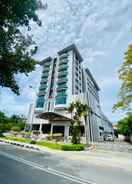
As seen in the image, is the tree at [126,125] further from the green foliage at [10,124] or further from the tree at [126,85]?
the green foliage at [10,124]

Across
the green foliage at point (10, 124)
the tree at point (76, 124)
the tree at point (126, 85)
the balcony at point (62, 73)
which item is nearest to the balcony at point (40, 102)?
the balcony at point (62, 73)

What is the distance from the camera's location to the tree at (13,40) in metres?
8.09

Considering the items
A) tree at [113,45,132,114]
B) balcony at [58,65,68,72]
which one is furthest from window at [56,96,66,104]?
tree at [113,45,132,114]

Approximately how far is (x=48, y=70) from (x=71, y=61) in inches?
434

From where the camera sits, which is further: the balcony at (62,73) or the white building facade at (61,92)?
the balcony at (62,73)

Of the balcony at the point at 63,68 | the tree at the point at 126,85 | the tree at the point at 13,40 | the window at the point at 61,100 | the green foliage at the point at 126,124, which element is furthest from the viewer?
the balcony at the point at 63,68

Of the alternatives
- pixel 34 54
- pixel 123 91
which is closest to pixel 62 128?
pixel 123 91

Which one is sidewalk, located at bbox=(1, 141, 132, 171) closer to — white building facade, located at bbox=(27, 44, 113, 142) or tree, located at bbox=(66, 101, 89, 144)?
tree, located at bbox=(66, 101, 89, 144)

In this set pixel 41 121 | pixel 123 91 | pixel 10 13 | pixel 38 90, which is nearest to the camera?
pixel 10 13

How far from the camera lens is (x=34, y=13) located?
8.67 metres

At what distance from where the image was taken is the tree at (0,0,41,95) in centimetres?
809

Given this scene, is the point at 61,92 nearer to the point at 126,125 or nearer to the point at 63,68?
the point at 63,68

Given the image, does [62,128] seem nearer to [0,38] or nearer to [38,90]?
[38,90]

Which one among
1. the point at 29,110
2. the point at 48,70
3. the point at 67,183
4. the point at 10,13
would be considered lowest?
the point at 67,183
